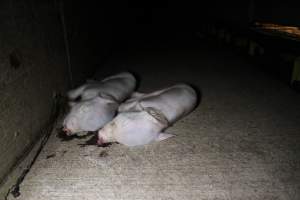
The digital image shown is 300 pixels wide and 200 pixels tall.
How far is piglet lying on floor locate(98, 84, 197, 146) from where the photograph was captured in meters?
2.32

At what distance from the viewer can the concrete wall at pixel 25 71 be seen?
2088 millimetres

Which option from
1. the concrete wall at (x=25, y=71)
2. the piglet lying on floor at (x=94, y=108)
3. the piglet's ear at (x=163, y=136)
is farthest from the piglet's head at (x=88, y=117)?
the piglet's ear at (x=163, y=136)

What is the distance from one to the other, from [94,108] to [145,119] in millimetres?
A: 447

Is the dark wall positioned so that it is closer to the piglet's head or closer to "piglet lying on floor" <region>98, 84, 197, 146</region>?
"piglet lying on floor" <region>98, 84, 197, 146</region>

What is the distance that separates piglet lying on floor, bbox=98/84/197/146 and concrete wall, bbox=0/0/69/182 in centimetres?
58

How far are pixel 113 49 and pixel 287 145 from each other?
365 centimetres

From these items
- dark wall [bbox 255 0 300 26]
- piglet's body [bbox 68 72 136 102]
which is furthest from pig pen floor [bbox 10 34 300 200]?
dark wall [bbox 255 0 300 26]

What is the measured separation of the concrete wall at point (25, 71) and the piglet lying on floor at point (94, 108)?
11.0 inches

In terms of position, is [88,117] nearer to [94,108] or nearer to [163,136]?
[94,108]

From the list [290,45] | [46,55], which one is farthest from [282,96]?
[46,55]

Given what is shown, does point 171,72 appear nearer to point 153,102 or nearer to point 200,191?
point 153,102

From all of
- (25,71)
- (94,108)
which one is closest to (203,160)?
(94,108)

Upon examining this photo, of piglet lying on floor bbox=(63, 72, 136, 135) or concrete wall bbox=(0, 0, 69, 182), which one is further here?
piglet lying on floor bbox=(63, 72, 136, 135)

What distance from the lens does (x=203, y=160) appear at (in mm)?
2240
